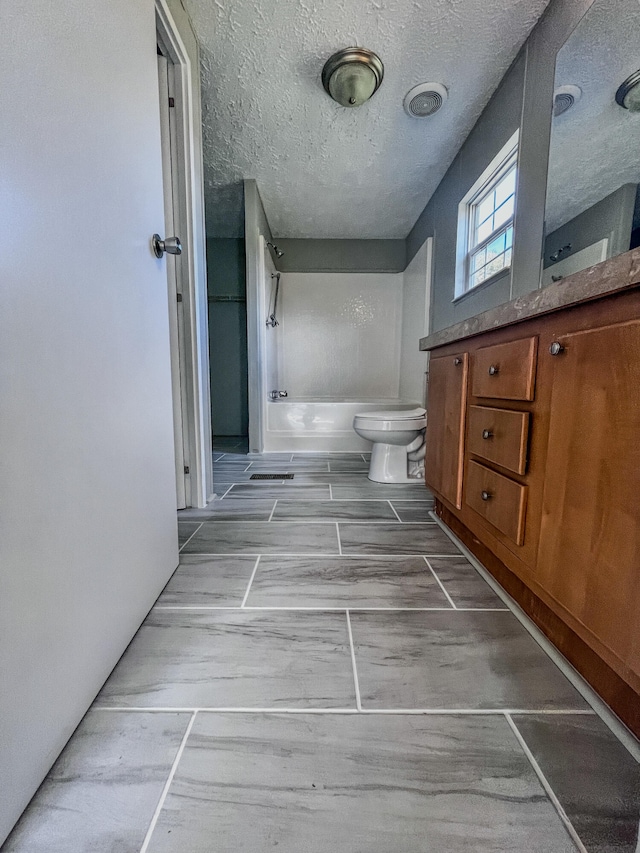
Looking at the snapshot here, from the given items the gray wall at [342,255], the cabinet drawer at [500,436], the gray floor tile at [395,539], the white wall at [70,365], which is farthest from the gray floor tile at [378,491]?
the gray wall at [342,255]

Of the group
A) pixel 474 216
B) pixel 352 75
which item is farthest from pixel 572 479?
pixel 474 216

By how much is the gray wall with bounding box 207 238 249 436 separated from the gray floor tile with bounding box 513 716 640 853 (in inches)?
147

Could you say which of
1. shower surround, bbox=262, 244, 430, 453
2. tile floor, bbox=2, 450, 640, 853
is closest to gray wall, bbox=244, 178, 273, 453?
shower surround, bbox=262, 244, 430, 453

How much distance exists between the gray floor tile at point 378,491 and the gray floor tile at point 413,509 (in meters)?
0.08

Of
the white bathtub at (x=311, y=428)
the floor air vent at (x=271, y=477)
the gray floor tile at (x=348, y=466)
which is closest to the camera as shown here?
the floor air vent at (x=271, y=477)

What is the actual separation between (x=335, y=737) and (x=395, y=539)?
0.82 m

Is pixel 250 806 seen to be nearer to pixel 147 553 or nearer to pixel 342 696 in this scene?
pixel 342 696

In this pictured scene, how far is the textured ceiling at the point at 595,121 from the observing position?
3.62 ft

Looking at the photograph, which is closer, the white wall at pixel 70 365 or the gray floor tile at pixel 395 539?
the white wall at pixel 70 365

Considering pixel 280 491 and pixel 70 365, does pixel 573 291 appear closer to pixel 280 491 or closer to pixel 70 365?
pixel 70 365

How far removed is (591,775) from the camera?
57cm

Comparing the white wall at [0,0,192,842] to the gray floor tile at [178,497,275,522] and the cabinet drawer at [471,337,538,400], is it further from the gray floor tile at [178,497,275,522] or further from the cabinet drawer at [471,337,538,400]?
the cabinet drawer at [471,337,538,400]

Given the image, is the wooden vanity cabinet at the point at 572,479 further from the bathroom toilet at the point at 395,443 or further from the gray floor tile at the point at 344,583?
the bathroom toilet at the point at 395,443

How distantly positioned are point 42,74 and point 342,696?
1.21 metres
